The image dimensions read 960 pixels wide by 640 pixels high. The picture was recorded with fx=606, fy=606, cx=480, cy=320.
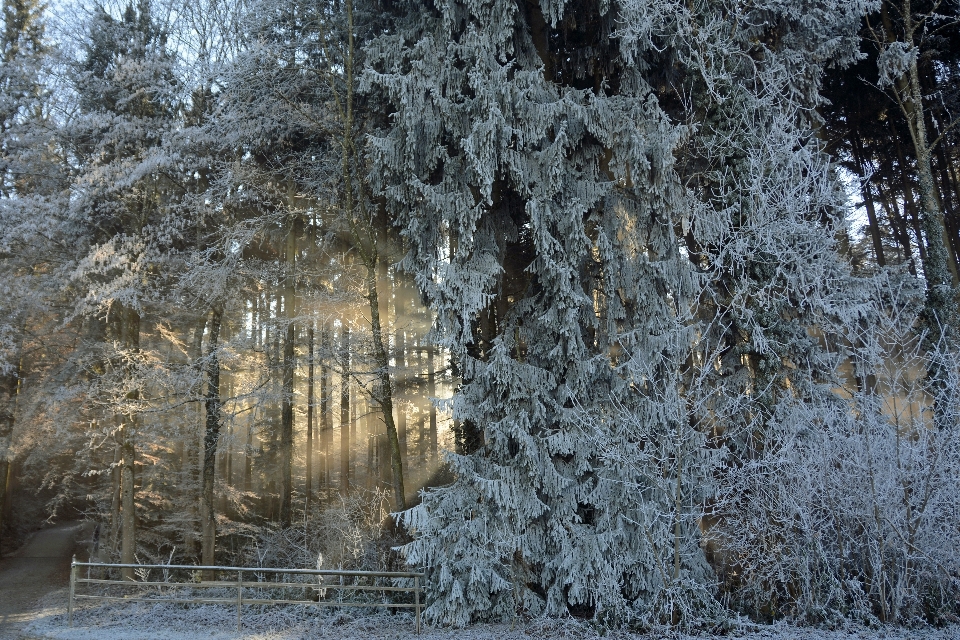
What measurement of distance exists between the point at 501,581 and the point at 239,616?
3.70 m

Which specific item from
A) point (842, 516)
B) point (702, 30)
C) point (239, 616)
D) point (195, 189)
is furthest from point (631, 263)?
point (195, 189)

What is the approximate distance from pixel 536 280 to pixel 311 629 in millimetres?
6154

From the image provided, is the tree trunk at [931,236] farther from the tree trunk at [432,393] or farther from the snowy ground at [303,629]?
the tree trunk at [432,393]

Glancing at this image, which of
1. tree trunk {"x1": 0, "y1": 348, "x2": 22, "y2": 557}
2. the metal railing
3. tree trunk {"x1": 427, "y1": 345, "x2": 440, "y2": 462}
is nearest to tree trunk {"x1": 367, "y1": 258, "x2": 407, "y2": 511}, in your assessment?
tree trunk {"x1": 427, "y1": 345, "x2": 440, "y2": 462}

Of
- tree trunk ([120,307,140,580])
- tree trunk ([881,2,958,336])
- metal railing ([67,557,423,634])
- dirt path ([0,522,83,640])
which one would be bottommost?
dirt path ([0,522,83,640])

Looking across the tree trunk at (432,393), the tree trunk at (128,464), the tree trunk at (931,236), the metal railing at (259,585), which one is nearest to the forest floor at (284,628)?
the metal railing at (259,585)

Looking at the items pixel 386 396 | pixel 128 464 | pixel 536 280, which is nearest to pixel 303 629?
pixel 386 396

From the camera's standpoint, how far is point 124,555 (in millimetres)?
11547

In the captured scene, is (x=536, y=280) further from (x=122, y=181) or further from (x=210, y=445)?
(x=122, y=181)

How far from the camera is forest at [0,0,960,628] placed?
25.1 ft

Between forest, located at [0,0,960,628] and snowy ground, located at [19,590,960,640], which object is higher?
forest, located at [0,0,960,628]

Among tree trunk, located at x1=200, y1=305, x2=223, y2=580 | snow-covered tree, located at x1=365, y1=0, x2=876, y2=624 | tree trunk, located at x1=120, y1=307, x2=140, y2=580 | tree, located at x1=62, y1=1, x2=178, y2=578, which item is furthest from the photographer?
tree trunk, located at x1=200, y1=305, x2=223, y2=580

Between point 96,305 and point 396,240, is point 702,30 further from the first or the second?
point 96,305

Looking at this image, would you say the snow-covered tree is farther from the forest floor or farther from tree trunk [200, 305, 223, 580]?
tree trunk [200, 305, 223, 580]
